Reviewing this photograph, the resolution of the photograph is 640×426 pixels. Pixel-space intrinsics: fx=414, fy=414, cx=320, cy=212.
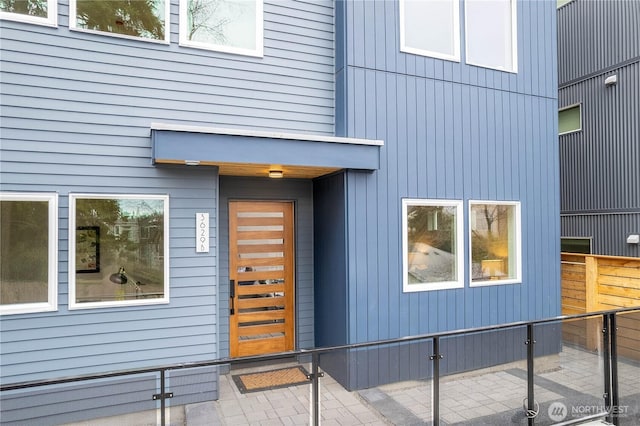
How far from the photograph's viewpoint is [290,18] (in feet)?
17.1

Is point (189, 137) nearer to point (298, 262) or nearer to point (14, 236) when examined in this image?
point (14, 236)

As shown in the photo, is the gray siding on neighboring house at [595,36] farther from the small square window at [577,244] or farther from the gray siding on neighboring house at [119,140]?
the gray siding on neighboring house at [119,140]

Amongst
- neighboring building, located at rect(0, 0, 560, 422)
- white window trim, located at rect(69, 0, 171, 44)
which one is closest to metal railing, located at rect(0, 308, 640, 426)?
neighboring building, located at rect(0, 0, 560, 422)

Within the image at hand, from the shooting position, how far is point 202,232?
4602 millimetres

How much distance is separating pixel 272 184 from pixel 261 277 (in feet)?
4.12

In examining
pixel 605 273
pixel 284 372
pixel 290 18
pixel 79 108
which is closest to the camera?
pixel 284 372

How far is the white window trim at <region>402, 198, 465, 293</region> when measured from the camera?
5.22m

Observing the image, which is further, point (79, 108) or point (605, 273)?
point (605, 273)

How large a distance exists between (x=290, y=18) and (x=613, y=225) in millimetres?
7320

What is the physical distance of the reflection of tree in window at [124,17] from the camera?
4.34 m

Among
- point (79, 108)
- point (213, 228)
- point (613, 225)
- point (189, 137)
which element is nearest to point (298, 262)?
point (213, 228)

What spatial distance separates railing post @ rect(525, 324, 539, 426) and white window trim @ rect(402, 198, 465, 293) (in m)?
1.69

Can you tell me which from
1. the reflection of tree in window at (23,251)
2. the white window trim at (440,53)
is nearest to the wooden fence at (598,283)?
the white window trim at (440,53)

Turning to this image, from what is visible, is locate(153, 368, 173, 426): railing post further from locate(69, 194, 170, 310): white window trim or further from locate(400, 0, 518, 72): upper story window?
locate(400, 0, 518, 72): upper story window
